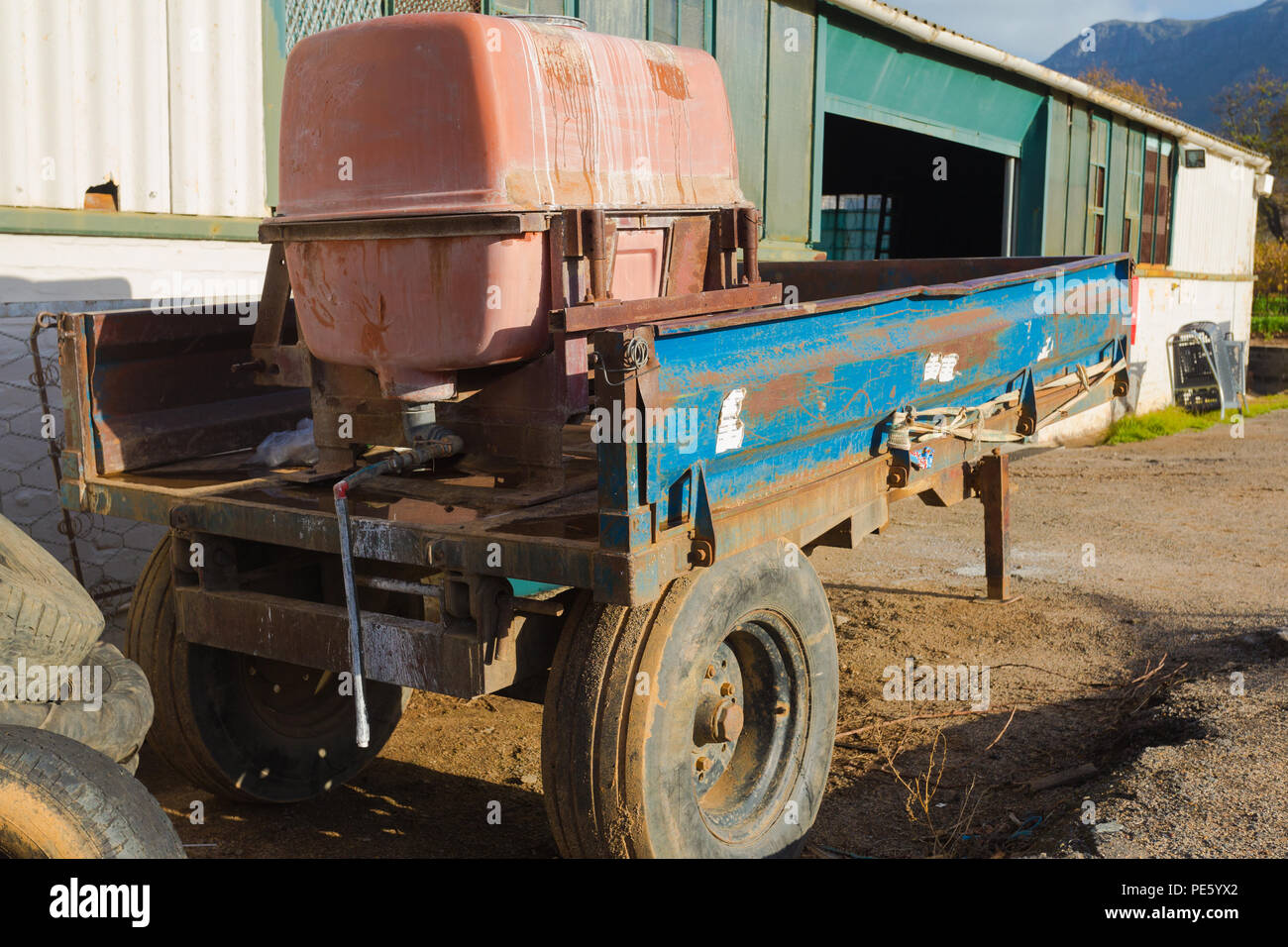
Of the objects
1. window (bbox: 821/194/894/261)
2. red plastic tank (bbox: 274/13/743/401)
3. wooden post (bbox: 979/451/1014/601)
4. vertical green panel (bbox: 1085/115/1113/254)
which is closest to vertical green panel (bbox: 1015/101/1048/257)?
vertical green panel (bbox: 1085/115/1113/254)

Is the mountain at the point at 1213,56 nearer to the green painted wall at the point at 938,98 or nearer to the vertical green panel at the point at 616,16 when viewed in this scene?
the green painted wall at the point at 938,98

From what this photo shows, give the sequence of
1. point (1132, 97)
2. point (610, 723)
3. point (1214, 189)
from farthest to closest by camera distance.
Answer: point (1132, 97) < point (1214, 189) < point (610, 723)

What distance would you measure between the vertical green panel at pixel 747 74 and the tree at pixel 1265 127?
40.9m

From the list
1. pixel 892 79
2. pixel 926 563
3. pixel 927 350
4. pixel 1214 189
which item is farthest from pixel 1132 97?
pixel 927 350

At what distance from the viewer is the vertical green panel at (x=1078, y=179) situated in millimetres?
14656

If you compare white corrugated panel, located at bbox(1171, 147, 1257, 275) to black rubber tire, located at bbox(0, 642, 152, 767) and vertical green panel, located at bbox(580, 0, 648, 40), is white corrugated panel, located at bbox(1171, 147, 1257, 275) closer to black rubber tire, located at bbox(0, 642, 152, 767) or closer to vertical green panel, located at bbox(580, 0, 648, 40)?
vertical green panel, located at bbox(580, 0, 648, 40)

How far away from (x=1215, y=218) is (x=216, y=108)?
59.6ft

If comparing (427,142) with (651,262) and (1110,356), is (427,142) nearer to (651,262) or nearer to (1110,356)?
(651,262)

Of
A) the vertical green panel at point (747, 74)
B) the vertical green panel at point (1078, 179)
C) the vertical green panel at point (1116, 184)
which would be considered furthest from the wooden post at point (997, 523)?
the vertical green panel at point (1116, 184)

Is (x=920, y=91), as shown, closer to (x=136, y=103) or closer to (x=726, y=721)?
(x=136, y=103)

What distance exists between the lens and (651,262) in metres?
3.97

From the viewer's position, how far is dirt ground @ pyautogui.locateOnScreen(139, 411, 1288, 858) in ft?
12.5

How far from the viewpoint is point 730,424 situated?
122 inches

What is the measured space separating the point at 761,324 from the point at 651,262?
847mm
